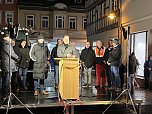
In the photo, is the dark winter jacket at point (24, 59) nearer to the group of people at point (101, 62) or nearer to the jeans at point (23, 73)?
the jeans at point (23, 73)

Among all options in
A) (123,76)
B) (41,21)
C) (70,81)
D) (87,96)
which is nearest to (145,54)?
(123,76)

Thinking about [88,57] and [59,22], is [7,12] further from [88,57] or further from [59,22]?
[88,57]

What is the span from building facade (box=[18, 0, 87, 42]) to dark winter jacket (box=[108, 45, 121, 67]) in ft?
89.4

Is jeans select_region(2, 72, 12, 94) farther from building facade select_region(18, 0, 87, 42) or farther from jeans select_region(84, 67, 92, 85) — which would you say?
building facade select_region(18, 0, 87, 42)

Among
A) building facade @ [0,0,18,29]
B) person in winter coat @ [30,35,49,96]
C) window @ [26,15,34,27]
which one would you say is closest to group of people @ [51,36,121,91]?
person in winter coat @ [30,35,49,96]

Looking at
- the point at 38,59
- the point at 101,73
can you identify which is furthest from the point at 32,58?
the point at 101,73

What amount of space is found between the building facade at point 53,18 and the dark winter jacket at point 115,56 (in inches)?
1073

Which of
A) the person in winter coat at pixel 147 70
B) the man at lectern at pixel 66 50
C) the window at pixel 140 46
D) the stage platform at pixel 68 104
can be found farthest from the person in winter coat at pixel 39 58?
the window at pixel 140 46

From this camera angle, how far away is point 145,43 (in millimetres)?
13797

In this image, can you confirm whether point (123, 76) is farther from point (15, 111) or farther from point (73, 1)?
point (73, 1)

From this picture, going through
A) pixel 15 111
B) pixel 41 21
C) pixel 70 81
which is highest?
pixel 41 21

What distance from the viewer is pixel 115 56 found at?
31.1ft

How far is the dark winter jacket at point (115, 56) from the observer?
31.1 ft

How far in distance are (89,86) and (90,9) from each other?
17.2 meters
